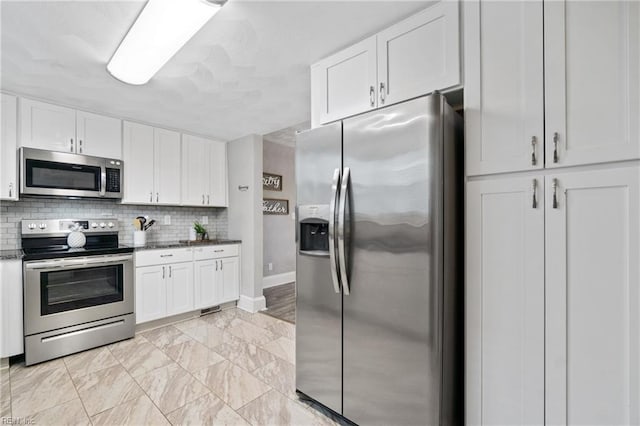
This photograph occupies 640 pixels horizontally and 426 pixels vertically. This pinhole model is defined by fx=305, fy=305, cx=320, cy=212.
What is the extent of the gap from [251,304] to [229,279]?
0.44 meters

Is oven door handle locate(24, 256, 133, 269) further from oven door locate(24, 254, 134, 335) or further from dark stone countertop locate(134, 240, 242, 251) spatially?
dark stone countertop locate(134, 240, 242, 251)

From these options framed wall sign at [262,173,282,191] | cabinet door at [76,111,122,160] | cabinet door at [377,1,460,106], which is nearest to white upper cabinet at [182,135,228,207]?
cabinet door at [76,111,122,160]

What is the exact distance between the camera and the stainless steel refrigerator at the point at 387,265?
143cm

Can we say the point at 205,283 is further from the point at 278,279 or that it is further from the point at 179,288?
the point at 278,279

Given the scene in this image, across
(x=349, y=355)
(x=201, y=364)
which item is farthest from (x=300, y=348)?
(x=201, y=364)

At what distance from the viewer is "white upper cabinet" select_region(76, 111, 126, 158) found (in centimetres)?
308

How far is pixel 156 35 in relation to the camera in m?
1.79

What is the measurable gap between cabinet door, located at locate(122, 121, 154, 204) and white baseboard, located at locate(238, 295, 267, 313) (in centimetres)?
168
